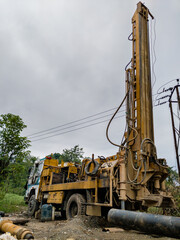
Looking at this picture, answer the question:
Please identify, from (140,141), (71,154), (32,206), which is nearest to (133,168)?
(140,141)

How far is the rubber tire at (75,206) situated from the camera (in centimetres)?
736

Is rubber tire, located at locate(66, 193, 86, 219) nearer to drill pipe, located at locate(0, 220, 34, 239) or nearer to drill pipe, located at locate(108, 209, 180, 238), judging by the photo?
drill pipe, located at locate(108, 209, 180, 238)

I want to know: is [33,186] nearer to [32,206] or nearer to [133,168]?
[32,206]

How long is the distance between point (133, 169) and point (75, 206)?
2.71 m

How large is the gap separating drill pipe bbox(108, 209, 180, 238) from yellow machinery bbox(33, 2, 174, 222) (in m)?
1.31

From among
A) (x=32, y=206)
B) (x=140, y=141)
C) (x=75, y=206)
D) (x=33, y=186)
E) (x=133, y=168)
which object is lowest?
(x=32, y=206)

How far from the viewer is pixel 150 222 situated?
4.28 meters

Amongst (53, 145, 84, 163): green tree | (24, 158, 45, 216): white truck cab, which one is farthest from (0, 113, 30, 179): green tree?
(53, 145, 84, 163): green tree

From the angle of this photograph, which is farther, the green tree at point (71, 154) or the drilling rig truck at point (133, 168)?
the green tree at point (71, 154)

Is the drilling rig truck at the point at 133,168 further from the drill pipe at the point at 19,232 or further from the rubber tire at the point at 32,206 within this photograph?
the drill pipe at the point at 19,232

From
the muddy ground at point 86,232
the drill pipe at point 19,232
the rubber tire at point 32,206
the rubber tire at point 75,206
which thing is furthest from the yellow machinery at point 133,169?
the drill pipe at point 19,232

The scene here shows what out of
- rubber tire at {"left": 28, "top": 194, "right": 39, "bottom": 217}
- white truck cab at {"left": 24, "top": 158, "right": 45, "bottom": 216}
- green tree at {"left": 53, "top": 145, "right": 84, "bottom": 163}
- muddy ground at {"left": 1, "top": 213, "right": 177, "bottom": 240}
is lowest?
muddy ground at {"left": 1, "top": 213, "right": 177, "bottom": 240}

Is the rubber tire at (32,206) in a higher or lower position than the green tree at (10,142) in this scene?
lower

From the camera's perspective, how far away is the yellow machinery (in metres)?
6.55
